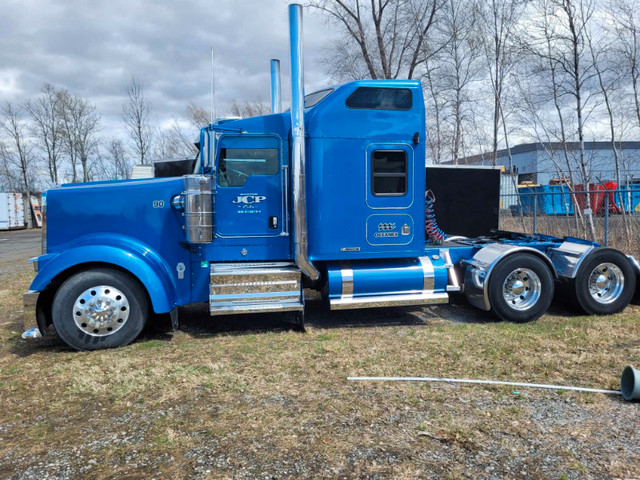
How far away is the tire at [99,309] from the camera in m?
5.23

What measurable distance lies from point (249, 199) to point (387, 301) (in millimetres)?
2185

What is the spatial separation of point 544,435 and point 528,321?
3.39 metres

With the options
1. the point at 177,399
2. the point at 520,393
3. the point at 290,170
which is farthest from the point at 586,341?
the point at 177,399

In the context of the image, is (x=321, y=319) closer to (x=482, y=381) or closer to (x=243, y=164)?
(x=243, y=164)

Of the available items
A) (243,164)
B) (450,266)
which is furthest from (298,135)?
(450,266)

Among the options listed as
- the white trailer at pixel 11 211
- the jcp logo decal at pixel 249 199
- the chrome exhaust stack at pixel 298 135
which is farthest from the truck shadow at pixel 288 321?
the white trailer at pixel 11 211

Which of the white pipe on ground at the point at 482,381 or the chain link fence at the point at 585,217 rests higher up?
the chain link fence at the point at 585,217

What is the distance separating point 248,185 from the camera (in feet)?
19.5

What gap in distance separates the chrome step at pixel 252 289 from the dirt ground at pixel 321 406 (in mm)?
407

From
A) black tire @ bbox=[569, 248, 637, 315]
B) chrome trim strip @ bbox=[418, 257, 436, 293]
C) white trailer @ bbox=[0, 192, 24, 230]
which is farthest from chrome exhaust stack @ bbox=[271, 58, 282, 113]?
white trailer @ bbox=[0, 192, 24, 230]

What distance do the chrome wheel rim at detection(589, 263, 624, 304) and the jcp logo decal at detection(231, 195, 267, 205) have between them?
4716 millimetres

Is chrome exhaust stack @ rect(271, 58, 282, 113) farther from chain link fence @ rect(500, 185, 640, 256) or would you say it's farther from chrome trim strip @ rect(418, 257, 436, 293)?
chain link fence @ rect(500, 185, 640, 256)

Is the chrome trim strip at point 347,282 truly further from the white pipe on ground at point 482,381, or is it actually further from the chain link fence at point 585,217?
the chain link fence at point 585,217

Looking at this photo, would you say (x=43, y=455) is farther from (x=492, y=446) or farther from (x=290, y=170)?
(x=290, y=170)
